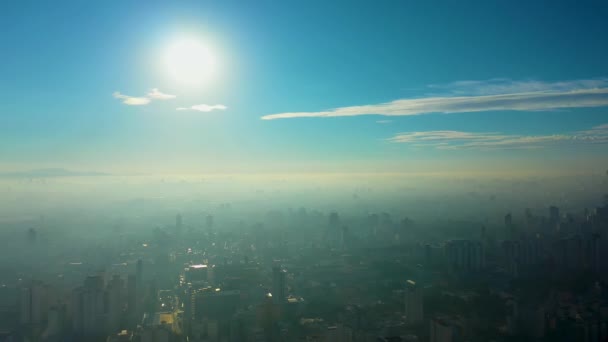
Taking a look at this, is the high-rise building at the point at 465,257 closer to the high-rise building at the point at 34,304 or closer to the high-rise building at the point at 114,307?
the high-rise building at the point at 114,307

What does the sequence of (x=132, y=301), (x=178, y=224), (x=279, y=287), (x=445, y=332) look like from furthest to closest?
1. (x=178, y=224)
2. (x=279, y=287)
3. (x=132, y=301)
4. (x=445, y=332)

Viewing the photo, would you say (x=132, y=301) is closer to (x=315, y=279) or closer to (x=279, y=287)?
(x=279, y=287)

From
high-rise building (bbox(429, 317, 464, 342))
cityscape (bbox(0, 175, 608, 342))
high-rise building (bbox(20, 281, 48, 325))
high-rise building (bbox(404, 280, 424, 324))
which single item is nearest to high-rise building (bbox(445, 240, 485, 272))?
cityscape (bbox(0, 175, 608, 342))

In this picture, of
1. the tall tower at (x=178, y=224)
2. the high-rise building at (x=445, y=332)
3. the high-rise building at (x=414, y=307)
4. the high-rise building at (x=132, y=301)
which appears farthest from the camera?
the tall tower at (x=178, y=224)

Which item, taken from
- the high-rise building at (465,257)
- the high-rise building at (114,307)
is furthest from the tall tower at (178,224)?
the high-rise building at (465,257)

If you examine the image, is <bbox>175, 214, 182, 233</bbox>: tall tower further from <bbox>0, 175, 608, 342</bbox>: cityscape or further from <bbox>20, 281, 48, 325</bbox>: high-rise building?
<bbox>20, 281, 48, 325</bbox>: high-rise building

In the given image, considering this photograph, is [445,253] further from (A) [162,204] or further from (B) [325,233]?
(A) [162,204]

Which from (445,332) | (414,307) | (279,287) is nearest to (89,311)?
(279,287)

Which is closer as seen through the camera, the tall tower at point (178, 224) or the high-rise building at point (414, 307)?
the high-rise building at point (414, 307)

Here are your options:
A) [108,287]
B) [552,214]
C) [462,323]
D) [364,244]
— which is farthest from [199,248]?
[552,214]

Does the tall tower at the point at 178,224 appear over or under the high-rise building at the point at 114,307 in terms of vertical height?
over

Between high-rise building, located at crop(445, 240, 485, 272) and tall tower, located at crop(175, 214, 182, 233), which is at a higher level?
tall tower, located at crop(175, 214, 182, 233)
